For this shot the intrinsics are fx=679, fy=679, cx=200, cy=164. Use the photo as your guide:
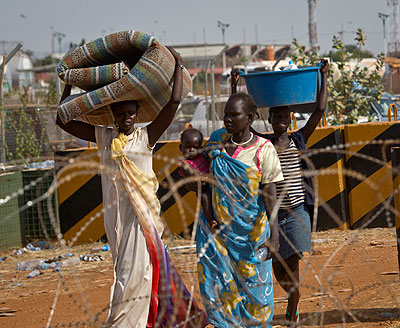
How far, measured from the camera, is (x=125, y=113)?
3.82 m

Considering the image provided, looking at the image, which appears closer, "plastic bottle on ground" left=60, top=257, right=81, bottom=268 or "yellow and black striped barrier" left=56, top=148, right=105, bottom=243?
"plastic bottle on ground" left=60, top=257, right=81, bottom=268

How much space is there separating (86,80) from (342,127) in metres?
4.33

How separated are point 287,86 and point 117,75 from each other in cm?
110

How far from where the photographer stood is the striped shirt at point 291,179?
4.04 metres

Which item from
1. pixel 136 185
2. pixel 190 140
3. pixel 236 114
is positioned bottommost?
pixel 136 185

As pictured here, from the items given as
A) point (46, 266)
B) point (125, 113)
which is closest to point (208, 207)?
point (125, 113)

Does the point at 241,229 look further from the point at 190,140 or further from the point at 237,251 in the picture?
the point at 190,140

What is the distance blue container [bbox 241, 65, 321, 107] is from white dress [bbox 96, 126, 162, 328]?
91cm


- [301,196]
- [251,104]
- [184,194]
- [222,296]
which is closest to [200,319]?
[222,296]

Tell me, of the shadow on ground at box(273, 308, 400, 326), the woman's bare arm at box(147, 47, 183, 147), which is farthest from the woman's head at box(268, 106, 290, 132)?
the shadow on ground at box(273, 308, 400, 326)

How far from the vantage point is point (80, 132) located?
4.00 meters

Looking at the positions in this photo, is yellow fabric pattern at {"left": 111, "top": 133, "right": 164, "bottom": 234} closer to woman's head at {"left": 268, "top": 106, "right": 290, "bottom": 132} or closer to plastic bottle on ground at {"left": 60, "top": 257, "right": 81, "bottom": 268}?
woman's head at {"left": 268, "top": 106, "right": 290, "bottom": 132}

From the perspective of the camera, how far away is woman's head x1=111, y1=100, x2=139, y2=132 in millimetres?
3814

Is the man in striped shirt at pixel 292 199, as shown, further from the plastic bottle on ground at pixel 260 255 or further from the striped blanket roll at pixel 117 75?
the striped blanket roll at pixel 117 75
